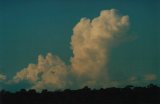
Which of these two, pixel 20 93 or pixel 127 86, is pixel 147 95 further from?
pixel 20 93

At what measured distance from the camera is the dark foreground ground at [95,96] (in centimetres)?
579

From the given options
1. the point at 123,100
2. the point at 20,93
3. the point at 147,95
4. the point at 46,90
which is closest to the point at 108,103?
the point at 123,100

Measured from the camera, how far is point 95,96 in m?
5.95

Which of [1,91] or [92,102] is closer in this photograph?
[1,91]

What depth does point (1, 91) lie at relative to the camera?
552cm

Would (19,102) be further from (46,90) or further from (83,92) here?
(83,92)

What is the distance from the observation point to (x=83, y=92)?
5.89 metres

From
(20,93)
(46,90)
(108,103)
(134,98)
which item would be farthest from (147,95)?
(20,93)

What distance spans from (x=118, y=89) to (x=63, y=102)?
0.89 metres

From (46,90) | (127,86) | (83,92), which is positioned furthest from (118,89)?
(46,90)

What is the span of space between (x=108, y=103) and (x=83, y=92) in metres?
0.43

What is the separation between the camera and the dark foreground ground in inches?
228

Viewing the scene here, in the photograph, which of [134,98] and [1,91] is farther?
[134,98]

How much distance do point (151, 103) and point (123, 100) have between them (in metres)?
0.47
